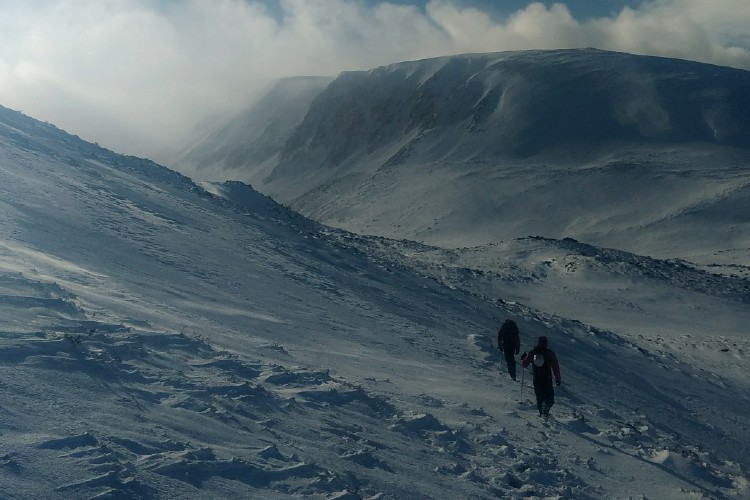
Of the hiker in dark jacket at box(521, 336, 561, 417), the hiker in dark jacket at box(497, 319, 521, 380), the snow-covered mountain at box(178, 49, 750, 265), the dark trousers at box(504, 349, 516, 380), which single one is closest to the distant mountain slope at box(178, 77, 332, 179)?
the snow-covered mountain at box(178, 49, 750, 265)

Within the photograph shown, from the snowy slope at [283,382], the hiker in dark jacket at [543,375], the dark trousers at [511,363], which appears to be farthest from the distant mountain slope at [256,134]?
the hiker in dark jacket at [543,375]

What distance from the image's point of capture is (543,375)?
408 inches

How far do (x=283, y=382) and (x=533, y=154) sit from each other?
230 ft

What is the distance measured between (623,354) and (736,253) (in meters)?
28.0

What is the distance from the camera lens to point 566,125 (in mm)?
80125

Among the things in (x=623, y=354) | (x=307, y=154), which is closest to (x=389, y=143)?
(x=307, y=154)

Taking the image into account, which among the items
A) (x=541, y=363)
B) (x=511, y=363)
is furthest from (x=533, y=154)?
(x=541, y=363)

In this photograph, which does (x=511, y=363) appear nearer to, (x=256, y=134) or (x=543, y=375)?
(x=543, y=375)

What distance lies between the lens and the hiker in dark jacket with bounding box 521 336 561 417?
10.3m

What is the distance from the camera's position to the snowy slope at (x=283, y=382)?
21.1ft

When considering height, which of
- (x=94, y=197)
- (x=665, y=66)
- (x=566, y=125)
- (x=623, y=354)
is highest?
(x=665, y=66)

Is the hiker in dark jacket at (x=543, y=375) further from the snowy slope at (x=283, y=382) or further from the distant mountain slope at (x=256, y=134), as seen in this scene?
the distant mountain slope at (x=256, y=134)

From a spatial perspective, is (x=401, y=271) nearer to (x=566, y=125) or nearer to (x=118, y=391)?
(x=118, y=391)

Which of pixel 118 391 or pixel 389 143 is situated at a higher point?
pixel 389 143
